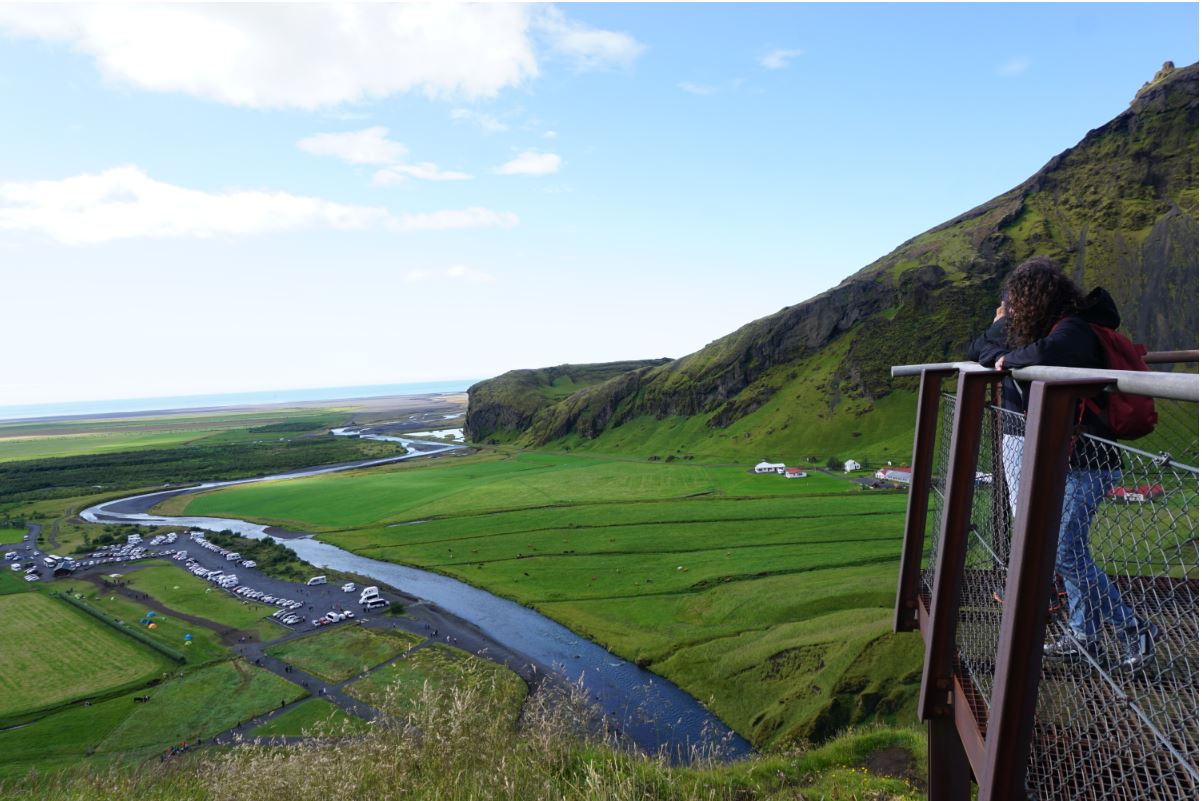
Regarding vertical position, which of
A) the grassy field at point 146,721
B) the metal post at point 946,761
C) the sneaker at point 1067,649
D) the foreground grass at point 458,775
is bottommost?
the grassy field at point 146,721

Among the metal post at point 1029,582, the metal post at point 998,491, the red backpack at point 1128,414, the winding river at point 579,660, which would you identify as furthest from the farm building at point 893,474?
the metal post at point 1029,582

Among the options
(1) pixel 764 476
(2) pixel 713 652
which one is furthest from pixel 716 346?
(2) pixel 713 652

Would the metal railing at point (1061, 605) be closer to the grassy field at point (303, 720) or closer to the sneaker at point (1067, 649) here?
the sneaker at point (1067, 649)

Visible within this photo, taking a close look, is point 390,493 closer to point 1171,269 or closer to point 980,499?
point 980,499

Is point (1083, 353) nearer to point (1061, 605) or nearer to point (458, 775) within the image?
point (1061, 605)

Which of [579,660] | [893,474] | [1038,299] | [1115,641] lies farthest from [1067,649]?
[893,474]

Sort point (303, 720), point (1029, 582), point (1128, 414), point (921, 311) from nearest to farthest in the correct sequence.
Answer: point (1029, 582), point (1128, 414), point (303, 720), point (921, 311)

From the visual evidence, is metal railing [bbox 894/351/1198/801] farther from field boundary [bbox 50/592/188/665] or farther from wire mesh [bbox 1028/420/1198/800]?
field boundary [bbox 50/592/188/665]
